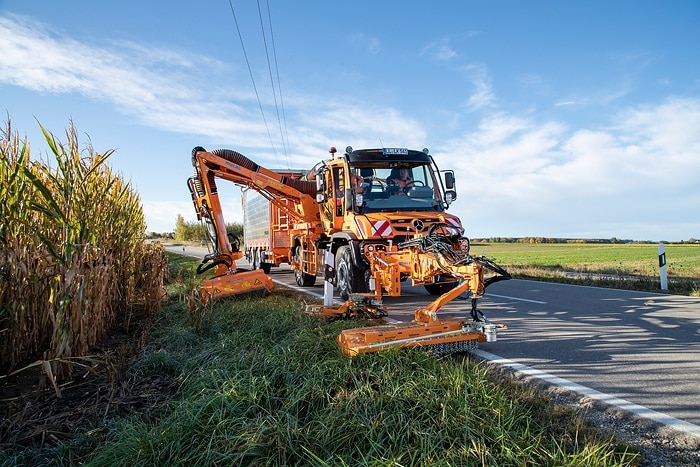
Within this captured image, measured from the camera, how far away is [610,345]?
4938 millimetres

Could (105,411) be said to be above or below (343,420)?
below

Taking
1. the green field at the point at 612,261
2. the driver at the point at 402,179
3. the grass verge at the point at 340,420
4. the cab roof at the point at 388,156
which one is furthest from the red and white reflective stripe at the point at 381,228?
the green field at the point at 612,261

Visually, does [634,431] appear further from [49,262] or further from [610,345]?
[49,262]

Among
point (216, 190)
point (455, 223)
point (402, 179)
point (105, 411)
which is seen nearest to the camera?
point (105, 411)

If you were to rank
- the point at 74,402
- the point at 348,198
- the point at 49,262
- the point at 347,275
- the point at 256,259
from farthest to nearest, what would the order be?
1. the point at 256,259
2. the point at 348,198
3. the point at 347,275
4. the point at 49,262
5. the point at 74,402

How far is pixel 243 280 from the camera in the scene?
26.2 ft

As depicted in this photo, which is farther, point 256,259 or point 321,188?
point 256,259

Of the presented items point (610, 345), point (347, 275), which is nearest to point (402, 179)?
point (347, 275)

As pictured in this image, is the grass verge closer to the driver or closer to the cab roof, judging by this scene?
the driver

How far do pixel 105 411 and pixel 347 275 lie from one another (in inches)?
191

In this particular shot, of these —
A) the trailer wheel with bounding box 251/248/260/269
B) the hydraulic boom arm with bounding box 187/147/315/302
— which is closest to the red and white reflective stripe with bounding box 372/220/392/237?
the hydraulic boom arm with bounding box 187/147/315/302

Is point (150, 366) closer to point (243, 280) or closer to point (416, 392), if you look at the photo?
Result: point (416, 392)

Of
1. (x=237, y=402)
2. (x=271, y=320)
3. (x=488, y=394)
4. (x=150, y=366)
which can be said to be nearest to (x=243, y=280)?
(x=271, y=320)

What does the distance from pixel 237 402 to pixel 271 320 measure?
102 inches
